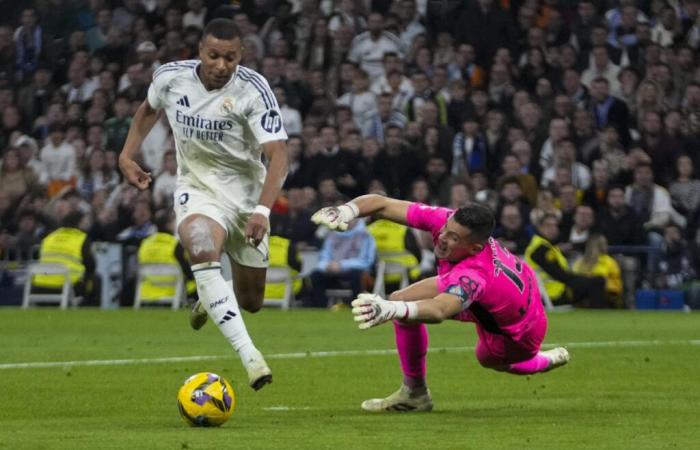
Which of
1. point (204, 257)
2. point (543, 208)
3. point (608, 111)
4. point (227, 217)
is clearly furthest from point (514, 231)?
point (204, 257)

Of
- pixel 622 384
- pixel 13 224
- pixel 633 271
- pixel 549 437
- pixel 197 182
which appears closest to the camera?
pixel 549 437

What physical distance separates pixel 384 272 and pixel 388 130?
2.26 m

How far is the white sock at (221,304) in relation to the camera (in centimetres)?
1053

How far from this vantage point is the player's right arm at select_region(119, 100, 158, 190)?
1155cm

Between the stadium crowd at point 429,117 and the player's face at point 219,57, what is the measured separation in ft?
37.6

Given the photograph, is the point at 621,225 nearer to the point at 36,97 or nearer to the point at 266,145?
the point at 36,97

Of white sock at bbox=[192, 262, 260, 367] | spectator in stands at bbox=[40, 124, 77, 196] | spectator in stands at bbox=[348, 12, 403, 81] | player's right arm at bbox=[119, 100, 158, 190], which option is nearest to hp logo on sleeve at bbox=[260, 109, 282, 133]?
player's right arm at bbox=[119, 100, 158, 190]

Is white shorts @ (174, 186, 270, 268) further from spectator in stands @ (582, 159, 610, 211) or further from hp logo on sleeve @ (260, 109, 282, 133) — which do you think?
spectator in stands @ (582, 159, 610, 211)

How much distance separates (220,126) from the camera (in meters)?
11.8

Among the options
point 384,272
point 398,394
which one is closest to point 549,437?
point 398,394

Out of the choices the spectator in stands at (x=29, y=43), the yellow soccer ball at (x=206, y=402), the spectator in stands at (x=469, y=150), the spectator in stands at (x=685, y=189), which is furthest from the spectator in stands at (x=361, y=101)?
the yellow soccer ball at (x=206, y=402)

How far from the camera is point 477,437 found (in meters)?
9.18

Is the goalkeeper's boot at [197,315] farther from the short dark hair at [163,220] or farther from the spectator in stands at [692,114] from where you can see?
the spectator in stands at [692,114]

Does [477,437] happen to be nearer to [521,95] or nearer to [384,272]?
[384,272]
